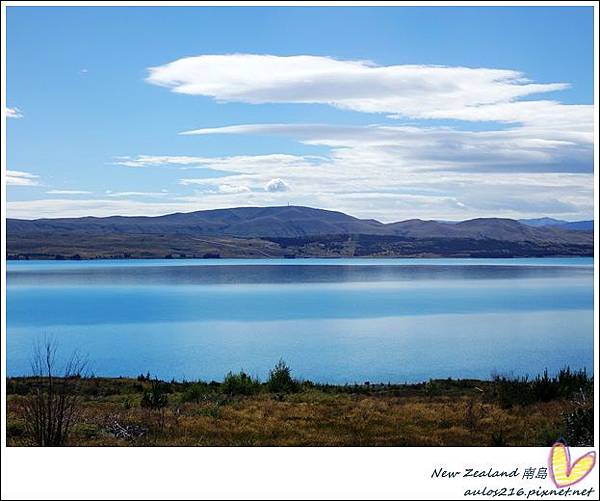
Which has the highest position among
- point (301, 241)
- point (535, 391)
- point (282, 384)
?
point (301, 241)

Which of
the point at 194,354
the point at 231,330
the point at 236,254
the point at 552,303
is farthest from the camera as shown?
the point at 236,254

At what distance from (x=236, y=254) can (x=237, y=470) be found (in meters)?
127

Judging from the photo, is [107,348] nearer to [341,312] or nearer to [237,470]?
[341,312]

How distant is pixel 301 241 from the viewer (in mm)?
145750

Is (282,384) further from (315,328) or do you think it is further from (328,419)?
(315,328)

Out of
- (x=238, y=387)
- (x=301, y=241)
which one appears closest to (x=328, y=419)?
(x=238, y=387)

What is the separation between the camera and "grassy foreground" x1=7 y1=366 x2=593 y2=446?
265 inches

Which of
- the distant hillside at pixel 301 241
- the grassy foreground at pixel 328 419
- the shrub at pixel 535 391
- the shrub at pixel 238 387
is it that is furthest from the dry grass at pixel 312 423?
the distant hillside at pixel 301 241

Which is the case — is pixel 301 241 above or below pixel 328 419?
above

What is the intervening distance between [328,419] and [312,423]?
0.40 m

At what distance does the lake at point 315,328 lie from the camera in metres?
23.6

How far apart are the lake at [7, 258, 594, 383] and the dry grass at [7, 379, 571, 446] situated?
10184mm

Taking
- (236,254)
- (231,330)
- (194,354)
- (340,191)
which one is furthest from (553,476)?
(236,254)

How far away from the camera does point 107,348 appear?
1163 inches
